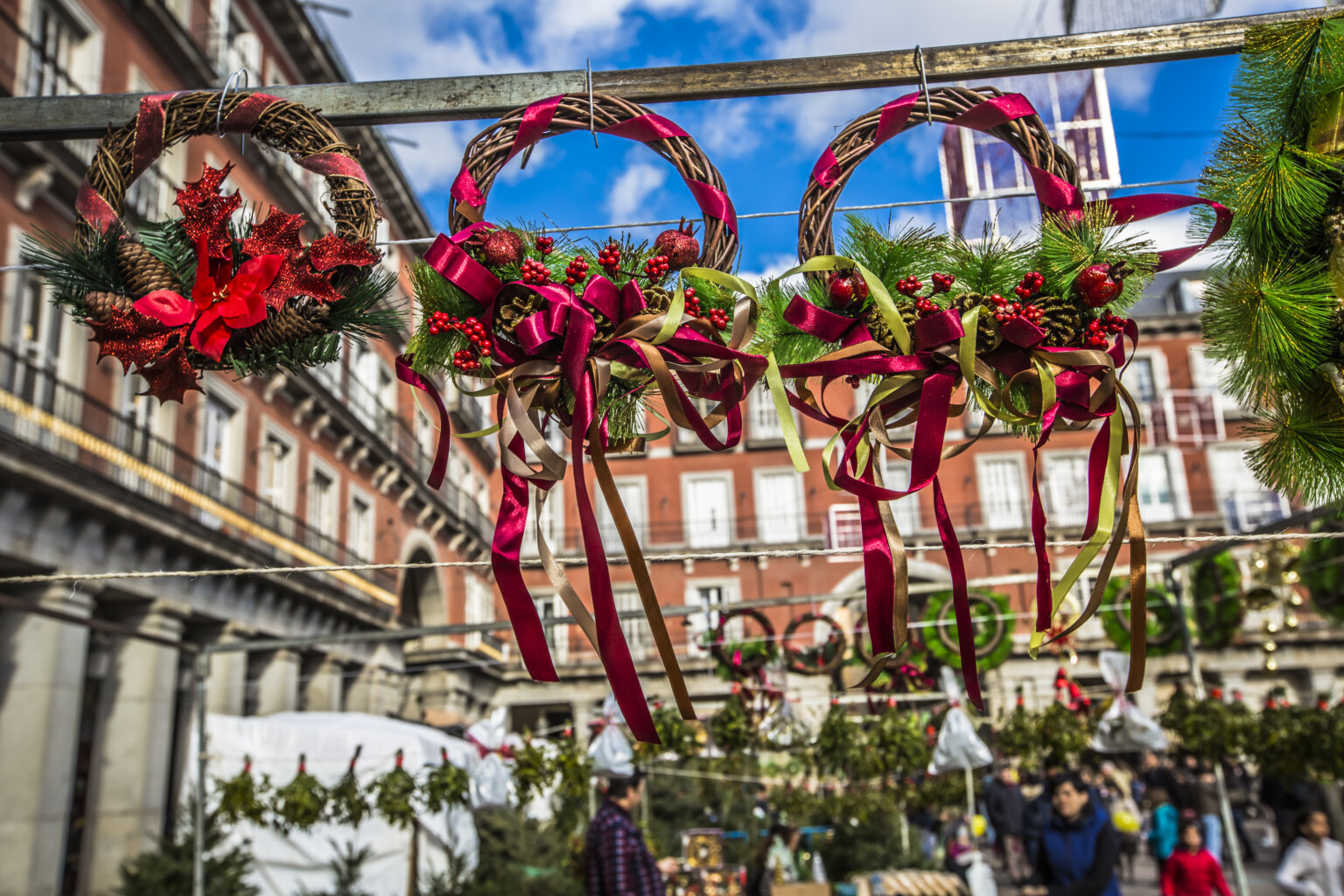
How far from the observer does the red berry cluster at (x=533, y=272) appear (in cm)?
227

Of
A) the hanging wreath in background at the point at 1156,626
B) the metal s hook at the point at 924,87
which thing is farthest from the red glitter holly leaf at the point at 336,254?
the hanging wreath in background at the point at 1156,626

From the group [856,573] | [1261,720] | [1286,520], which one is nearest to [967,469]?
[856,573]

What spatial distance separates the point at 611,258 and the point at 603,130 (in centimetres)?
36

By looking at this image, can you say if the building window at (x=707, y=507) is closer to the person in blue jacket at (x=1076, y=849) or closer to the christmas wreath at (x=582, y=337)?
the person in blue jacket at (x=1076, y=849)

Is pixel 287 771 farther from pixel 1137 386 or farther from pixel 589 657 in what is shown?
pixel 1137 386

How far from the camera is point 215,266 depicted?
8.45 feet

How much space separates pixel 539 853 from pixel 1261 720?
24.5 ft

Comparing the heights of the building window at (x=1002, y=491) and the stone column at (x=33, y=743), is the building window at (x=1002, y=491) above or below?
above

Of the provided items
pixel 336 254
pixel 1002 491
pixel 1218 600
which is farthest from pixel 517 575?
pixel 1002 491

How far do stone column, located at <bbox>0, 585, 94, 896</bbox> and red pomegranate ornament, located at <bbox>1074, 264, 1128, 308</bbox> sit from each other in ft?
42.8

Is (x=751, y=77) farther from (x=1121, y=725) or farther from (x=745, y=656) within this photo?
(x=745, y=656)

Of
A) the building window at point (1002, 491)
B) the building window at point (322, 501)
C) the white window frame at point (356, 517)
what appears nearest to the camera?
the building window at point (322, 501)

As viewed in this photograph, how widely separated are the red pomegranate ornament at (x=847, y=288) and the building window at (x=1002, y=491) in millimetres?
33335

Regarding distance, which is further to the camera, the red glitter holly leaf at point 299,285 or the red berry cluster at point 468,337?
the red glitter holly leaf at point 299,285
